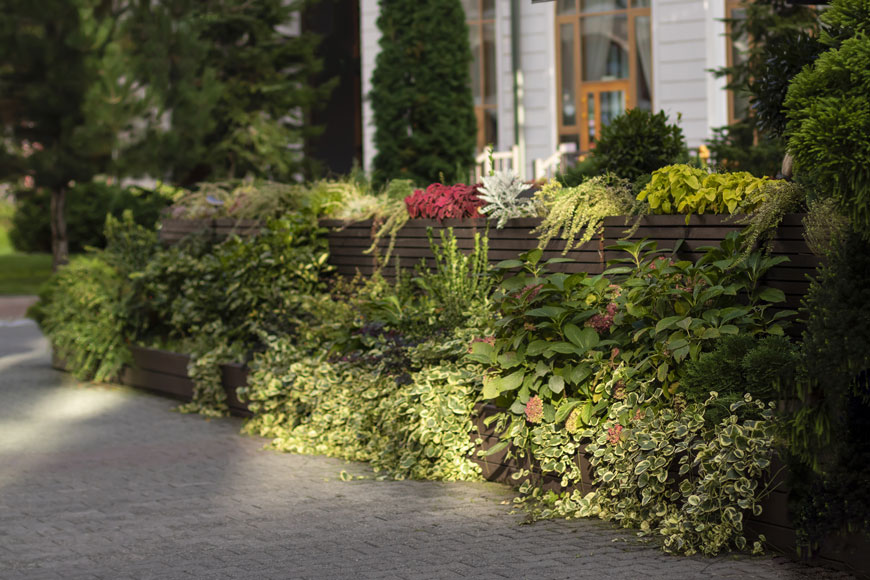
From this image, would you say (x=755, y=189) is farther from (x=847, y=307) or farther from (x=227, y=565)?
(x=227, y=565)

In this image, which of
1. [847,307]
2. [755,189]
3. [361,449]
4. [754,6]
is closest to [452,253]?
[361,449]

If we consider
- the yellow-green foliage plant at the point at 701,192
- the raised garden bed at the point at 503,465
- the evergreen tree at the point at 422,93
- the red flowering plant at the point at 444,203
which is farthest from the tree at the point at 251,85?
the yellow-green foliage plant at the point at 701,192

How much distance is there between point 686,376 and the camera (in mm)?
5906

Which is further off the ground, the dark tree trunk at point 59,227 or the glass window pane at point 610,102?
the glass window pane at point 610,102

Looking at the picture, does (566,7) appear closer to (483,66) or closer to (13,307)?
(483,66)

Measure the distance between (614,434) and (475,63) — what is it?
17221mm

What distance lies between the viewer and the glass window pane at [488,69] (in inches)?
874

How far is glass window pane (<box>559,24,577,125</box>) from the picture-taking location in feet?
64.6

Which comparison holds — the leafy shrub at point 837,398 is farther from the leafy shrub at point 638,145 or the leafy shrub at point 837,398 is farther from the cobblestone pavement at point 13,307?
the cobblestone pavement at point 13,307

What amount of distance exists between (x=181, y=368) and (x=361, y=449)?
10.6 feet

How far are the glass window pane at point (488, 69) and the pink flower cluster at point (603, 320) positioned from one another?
629 inches

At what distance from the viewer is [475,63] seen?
73.5 ft

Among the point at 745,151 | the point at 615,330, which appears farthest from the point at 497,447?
the point at 745,151

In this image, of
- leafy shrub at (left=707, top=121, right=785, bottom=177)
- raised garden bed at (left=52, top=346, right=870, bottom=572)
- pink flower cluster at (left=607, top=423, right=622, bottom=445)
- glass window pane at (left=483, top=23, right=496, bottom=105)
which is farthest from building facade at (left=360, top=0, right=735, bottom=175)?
pink flower cluster at (left=607, top=423, right=622, bottom=445)
